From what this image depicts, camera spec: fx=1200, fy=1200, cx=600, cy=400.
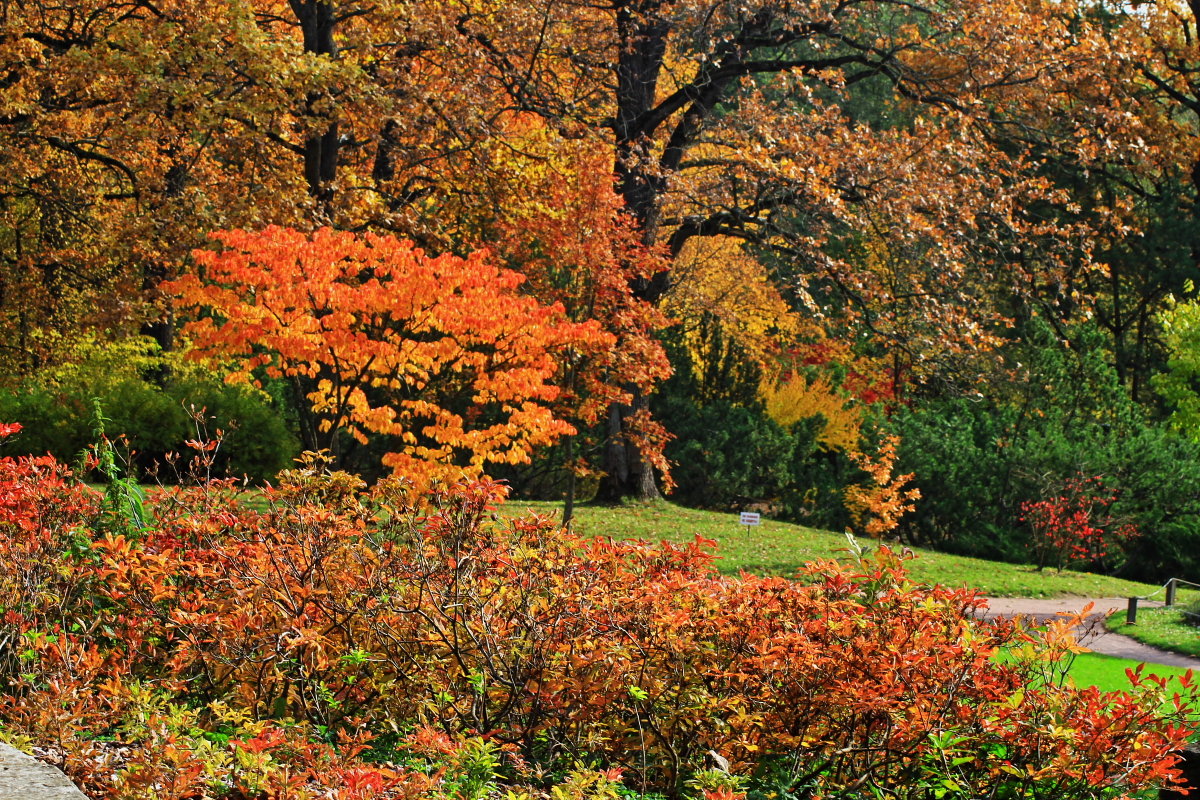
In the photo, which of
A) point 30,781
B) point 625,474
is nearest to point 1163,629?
point 625,474

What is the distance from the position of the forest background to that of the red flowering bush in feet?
19.7

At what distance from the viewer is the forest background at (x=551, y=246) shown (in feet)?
40.0

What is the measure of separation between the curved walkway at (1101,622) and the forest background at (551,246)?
204cm

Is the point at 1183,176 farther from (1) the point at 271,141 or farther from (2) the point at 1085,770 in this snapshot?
(2) the point at 1085,770

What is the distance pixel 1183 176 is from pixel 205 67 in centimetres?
2469

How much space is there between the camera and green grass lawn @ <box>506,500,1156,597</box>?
53.0 feet

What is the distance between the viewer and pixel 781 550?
17141mm

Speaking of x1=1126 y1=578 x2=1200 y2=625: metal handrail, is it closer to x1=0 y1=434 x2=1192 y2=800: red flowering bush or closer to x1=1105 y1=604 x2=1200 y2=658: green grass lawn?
x1=1105 y1=604 x2=1200 y2=658: green grass lawn

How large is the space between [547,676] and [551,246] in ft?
33.7

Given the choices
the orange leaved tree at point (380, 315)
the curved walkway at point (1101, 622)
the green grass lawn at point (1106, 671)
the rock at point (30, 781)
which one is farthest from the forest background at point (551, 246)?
the rock at point (30, 781)

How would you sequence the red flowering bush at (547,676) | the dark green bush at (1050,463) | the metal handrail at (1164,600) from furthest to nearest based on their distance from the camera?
the dark green bush at (1050,463)
the metal handrail at (1164,600)
the red flowering bush at (547,676)

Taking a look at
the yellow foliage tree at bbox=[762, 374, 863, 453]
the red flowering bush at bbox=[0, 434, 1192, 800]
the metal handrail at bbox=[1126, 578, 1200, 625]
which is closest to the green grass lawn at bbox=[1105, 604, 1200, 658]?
the metal handrail at bbox=[1126, 578, 1200, 625]

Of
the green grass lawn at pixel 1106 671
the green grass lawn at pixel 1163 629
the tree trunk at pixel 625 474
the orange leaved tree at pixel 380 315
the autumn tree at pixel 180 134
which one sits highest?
the autumn tree at pixel 180 134

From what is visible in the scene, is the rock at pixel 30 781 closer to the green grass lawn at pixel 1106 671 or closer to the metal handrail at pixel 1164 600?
the green grass lawn at pixel 1106 671
